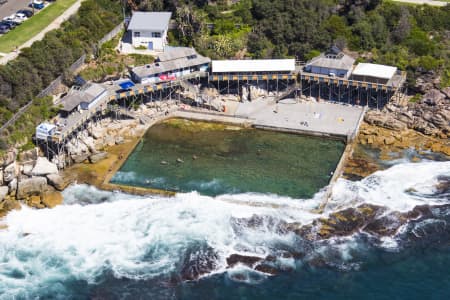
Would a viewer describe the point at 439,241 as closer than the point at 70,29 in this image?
Yes

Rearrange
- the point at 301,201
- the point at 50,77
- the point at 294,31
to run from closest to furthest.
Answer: the point at 301,201 → the point at 50,77 → the point at 294,31

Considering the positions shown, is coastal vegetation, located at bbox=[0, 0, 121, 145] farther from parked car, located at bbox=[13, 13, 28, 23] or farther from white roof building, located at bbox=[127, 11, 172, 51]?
parked car, located at bbox=[13, 13, 28, 23]

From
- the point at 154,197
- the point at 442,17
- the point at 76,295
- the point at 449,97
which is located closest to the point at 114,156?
the point at 154,197

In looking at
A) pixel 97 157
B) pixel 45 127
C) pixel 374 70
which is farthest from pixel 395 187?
pixel 45 127

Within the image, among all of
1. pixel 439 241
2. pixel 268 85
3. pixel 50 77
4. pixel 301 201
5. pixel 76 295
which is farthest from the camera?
pixel 268 85

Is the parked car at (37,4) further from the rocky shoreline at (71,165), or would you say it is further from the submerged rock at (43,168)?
the submerged rock at (43,168)

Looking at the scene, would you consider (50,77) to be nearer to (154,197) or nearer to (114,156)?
(114,156)
